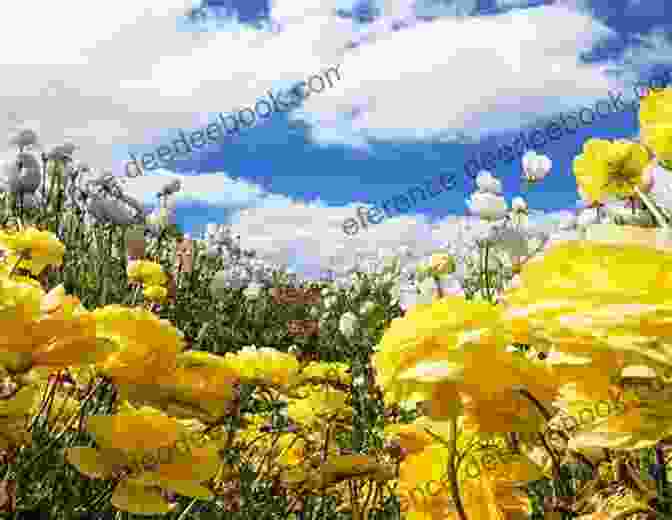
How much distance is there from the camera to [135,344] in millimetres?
941

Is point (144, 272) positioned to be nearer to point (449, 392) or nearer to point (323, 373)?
point (323, 373)

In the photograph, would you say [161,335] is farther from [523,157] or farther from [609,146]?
[523,157]

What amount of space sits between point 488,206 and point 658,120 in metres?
1.63

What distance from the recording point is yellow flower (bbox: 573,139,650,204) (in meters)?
1.44

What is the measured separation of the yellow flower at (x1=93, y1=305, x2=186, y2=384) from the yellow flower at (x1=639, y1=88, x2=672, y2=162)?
1.92ft

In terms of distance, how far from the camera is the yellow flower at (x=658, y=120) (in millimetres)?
A: 707

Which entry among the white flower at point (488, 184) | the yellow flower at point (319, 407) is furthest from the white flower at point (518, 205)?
the yellow flower at point (319, 407)

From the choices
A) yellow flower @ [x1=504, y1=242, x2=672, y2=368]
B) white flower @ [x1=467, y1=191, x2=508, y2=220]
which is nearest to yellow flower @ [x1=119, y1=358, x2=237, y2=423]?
yellow flower @ [x1=504, y1=242, x2=672, y2=368]

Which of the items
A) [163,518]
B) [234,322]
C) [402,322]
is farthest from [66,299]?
[234,322]

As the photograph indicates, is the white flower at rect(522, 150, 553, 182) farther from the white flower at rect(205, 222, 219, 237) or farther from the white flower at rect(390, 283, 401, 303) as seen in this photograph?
the white flower at rect(205, 222, 219, 237)

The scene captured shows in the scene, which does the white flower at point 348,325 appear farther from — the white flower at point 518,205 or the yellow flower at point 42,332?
the yellow flower at point 42,332

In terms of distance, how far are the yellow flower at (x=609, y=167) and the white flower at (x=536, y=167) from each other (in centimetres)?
116

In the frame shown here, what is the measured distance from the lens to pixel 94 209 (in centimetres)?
294

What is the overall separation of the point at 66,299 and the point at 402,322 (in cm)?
37
